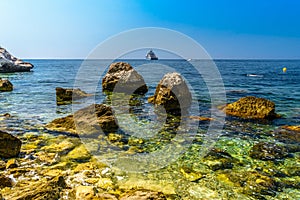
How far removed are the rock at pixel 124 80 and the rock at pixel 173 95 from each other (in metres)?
5.83

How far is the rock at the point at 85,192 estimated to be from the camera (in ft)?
12.6

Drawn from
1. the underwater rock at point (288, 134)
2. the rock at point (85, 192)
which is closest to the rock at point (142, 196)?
the rock at point (85, 192)

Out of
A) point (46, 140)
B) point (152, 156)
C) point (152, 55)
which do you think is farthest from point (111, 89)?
point (152, 55)

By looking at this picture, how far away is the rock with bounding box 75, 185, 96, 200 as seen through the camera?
3846 millimetres

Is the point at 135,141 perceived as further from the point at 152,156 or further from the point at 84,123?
the point at 84,123

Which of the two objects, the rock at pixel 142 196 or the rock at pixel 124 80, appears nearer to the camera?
the rock at pixel 142 196

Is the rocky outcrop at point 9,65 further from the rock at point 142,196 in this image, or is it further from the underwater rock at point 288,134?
the rock at point 142,196

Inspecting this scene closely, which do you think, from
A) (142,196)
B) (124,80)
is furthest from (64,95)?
(142,196)

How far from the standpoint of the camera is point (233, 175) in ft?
16.3

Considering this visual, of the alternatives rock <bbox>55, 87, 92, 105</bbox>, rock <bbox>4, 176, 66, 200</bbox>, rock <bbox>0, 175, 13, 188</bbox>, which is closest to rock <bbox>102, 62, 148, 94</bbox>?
rock <bbox>55, 87, 92, 105</bbox>

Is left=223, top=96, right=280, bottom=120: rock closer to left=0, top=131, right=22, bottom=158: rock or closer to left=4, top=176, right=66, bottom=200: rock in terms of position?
left=4, top=176, right=66, bottom=200: rock

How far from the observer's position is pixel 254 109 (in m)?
10.4

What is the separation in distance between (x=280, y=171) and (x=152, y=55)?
148869 mm

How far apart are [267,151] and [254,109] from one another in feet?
14.8
